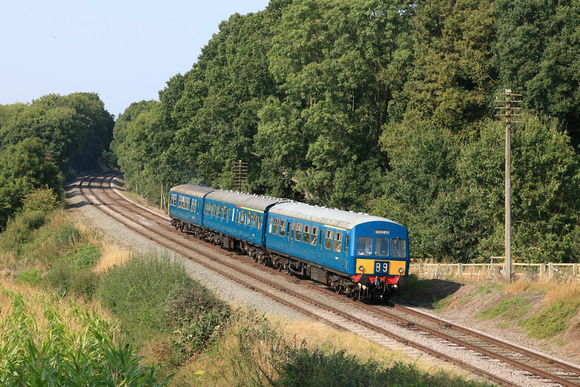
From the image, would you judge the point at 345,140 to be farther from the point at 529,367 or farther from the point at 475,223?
the point at 529,367

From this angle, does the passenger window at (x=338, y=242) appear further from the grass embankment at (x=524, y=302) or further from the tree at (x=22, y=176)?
the tree at (x=22, y=176)

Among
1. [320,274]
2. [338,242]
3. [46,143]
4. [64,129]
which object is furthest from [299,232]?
[64,129]

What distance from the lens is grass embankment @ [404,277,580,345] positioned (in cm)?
1867

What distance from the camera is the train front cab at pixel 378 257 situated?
22.6m

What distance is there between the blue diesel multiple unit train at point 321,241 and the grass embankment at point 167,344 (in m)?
5.17

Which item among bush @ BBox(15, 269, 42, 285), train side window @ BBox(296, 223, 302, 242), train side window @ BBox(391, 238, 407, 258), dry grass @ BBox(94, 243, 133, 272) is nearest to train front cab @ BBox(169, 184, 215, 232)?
dry grass @ BBox(94, 243, 133, 272)

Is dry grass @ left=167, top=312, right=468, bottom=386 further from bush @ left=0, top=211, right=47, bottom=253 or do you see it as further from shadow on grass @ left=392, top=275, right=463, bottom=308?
bush @ left=0, top=211, right=47, bottom=253

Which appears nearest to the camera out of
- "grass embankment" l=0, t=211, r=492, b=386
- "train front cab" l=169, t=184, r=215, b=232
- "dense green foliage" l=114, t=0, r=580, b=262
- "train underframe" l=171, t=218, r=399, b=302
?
"grass embankment" l=0, t=211, r=492, b=386

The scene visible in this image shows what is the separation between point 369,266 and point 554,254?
14.0 meters

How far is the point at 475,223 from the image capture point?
3488 cm

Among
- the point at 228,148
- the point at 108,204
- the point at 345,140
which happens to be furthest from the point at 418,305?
the point at 108,204

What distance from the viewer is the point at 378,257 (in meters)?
22.8

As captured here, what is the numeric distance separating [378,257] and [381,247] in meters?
0.42

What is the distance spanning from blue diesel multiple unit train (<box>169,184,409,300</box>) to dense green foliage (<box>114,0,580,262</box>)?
32.2 ft
